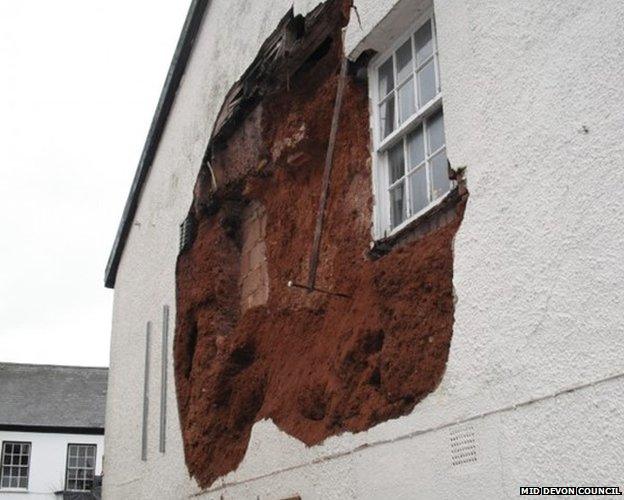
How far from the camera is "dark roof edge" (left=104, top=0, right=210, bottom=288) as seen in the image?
10641mm

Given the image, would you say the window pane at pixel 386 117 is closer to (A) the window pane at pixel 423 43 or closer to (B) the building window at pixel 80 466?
(A) the window pane at pixel 423 43

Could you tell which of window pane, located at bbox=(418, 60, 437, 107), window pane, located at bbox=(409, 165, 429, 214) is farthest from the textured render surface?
window pane, located at bbox=(409, 165, 429, 214)

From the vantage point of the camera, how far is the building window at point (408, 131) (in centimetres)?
529

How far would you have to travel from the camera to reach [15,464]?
91.8 ft

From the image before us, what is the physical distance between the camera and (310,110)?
7016mm

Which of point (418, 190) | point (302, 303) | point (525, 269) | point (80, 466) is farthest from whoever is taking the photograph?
point (80, 466)

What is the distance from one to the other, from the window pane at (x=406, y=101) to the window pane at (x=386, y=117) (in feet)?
0.45

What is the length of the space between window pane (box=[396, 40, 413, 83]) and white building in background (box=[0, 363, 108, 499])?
962 inches

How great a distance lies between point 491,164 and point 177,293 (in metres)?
5.78

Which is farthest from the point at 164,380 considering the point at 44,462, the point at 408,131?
the point at 44,462

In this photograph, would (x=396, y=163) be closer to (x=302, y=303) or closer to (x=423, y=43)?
(x=423, y=43)

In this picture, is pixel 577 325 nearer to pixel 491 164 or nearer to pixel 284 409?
pixel 491 164

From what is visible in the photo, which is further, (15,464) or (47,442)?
(47,442)

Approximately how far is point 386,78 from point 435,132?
37.1 inches
